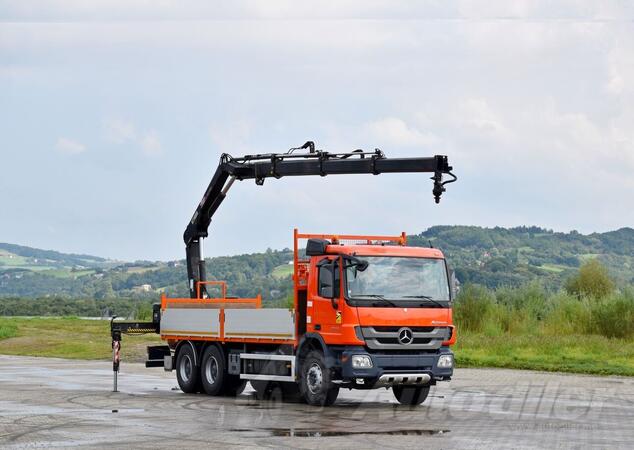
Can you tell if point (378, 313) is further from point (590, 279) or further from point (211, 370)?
point (590, 279)

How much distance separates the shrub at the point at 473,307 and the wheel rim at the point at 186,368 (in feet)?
62.3

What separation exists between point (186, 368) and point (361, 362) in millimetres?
5739

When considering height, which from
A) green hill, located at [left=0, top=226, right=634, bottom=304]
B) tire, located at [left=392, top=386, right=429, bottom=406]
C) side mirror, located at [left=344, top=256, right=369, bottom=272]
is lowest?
tire, located at [left=392, top=386, right=429, bottom=406]

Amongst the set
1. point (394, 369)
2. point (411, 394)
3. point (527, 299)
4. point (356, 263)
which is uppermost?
point (527, 299)

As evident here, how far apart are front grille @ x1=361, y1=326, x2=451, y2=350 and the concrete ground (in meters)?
1.09

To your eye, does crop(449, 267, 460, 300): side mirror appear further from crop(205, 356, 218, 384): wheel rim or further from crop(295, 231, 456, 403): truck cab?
crop(205, 356, 218, 384): wheel rim

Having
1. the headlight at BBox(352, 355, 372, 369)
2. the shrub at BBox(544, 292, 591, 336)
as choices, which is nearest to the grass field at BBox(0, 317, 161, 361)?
the shrub at BBox(544, 292, 591, 336)

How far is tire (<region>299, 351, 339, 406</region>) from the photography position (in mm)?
19281

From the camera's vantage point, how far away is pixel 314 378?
19672 mm

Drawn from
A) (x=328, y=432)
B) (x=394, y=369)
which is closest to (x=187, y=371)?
(x=394, y=369)

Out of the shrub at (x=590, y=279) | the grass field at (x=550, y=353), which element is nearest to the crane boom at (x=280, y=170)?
the grass field at (x=550, y=353)

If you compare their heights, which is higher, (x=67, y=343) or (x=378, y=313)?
(x=378, y=313)

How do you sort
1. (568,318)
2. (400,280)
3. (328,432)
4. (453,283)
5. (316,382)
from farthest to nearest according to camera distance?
1. (568,318)
2. (453,283)
3. (400,280)
4. (316,382)
5. (328,432)

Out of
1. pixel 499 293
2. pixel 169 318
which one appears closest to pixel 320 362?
pixel 169 318
